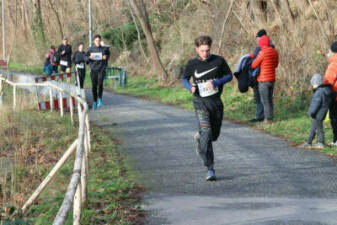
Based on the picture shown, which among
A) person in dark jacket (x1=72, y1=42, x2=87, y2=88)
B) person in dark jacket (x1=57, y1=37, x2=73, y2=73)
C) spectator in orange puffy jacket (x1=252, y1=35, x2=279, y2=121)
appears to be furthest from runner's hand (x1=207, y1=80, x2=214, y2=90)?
person in dark jacket (x1=57, y1=37, x2=73, y2=73)

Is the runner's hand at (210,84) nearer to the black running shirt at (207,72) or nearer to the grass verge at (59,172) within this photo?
the black running shirt at (207,72)

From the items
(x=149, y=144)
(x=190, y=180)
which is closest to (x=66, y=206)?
(x=190, y=180)

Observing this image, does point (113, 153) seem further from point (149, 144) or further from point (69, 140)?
point (69, 140)

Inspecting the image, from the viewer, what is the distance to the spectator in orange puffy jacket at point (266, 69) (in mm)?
12617

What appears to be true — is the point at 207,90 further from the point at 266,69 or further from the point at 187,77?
the point at 266,69

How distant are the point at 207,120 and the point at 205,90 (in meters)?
0.40

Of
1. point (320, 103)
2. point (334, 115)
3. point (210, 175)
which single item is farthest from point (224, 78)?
point (334, 115)

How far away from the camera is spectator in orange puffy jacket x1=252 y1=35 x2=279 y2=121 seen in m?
12.6

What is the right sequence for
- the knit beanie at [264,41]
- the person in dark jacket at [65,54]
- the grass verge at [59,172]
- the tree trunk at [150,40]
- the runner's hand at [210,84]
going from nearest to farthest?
the grass verge at [59,172]
the runner's hand at [210,84]
the knit beanie at [264,41]
the person in dark jacket at [65,54]
the tree trunk at [150,40]

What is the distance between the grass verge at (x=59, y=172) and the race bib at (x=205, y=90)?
4.87ft

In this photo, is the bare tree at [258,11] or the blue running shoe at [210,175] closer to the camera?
the blue running shoe at [210,175]

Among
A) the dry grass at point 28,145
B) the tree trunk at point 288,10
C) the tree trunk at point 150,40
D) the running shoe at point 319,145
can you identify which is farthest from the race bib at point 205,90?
the tree trunk at point 150,40

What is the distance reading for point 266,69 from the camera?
12.7 metres

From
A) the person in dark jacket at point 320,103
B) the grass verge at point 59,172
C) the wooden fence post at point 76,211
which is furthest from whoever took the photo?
the person in dark jacket at point 320,103
